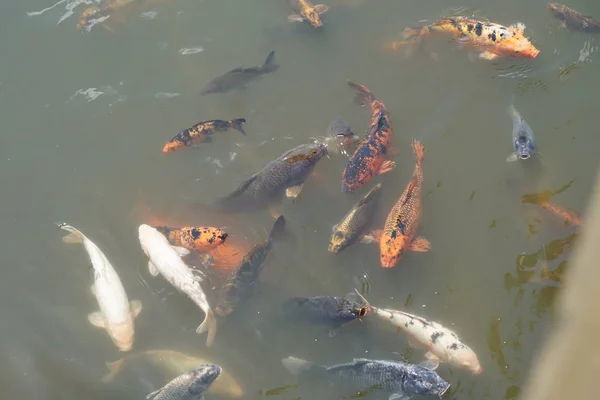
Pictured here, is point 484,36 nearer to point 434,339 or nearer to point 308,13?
point 308,13

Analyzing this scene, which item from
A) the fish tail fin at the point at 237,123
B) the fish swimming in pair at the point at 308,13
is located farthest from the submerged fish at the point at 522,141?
the fish tail fin at the point at 237,123

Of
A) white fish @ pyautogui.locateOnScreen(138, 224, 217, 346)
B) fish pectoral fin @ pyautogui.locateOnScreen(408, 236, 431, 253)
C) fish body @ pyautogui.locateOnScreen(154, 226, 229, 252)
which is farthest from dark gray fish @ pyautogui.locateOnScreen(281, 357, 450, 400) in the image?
fish body @ pyautogui.locateOnScreen(154, 226, 229, 252)

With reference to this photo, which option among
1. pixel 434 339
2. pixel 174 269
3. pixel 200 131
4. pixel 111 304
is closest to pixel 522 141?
pixel 434 339

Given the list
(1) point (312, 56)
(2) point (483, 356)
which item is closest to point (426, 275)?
(2) point (483, 356)

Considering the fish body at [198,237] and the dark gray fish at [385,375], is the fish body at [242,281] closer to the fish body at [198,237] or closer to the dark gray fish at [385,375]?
the fish body at [198,237]

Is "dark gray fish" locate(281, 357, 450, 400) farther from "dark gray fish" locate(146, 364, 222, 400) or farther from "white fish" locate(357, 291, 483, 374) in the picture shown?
"dark gray fish" locate(146, 364, 222, 400)

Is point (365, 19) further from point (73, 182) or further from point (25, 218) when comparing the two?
point (25, 218)
